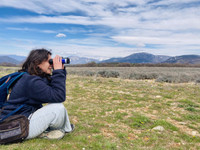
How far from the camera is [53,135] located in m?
3.94

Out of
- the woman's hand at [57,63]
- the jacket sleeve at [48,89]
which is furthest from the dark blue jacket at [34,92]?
the woman's hand at [57,63]

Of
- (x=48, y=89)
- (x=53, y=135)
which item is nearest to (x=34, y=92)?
(x=48, y=89)

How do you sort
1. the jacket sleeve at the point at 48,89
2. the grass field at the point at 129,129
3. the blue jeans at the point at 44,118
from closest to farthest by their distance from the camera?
the jacket sleeve at the point at 48,89
the blue jeans at the point at 44,118
the grass field at the point at 129,129

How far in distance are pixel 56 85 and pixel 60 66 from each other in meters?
0.48

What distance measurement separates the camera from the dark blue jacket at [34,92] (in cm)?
327

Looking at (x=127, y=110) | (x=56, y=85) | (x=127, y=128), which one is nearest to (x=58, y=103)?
(x=56, y=85)

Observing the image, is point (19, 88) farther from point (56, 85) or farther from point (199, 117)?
point (199, 117)

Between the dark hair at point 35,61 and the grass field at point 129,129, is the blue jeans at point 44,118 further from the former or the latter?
the dark hair at point 35,61

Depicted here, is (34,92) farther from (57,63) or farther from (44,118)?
(57,63)

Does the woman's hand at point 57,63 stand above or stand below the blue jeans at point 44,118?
above

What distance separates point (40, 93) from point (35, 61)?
79 centimetres

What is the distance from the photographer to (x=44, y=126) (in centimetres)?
365

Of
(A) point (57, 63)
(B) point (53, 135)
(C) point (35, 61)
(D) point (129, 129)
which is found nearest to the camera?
(C) point (35, 61)

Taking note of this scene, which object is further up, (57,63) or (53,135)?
(57,63)
